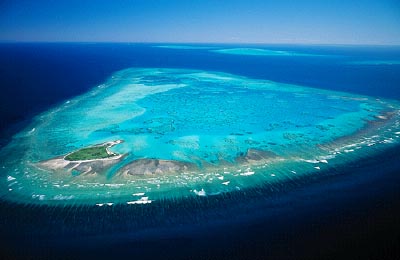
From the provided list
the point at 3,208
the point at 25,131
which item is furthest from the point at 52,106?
the point at 3,208

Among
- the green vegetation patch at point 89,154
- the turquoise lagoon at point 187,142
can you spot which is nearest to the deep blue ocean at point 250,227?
the turquoise lagoon at point 187,142

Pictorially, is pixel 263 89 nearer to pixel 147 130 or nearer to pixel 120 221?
pixel 147 130

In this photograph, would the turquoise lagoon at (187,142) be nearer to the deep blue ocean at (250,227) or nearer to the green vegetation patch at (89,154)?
the green vegetation patch at (89,154)

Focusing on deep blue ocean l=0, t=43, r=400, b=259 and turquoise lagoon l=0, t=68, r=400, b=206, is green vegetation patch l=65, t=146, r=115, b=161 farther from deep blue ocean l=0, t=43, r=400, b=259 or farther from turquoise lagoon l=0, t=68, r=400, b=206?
deep blue ocean l=0, t=43, r=400, b=259

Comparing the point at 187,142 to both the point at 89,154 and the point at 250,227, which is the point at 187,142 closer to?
the point at 89,154

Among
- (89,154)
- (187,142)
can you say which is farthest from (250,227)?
(89,154)
